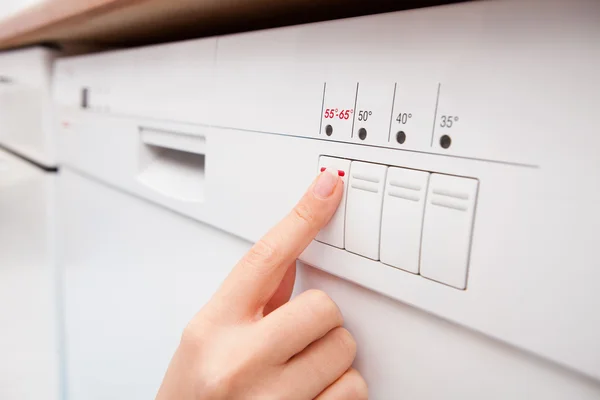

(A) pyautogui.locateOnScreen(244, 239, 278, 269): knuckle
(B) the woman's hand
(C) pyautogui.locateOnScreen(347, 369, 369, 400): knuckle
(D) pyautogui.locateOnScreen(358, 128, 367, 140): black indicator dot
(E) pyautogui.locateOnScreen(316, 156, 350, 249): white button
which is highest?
(D) pyautogui.locateOnScreen(358, 128, 367, 140): black indicator dot

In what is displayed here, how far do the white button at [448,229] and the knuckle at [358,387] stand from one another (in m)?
0.10

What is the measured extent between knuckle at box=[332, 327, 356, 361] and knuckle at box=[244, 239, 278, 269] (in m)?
0.06

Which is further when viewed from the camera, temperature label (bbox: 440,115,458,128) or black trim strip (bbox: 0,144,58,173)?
black trim strip (bbox: 0,144,58,173)

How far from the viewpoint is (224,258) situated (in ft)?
1.28

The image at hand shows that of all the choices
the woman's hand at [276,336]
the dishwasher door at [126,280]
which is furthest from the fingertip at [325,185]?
the dishwasher door at [126,280]

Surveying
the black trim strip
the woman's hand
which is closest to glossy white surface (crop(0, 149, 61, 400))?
the black trim strip

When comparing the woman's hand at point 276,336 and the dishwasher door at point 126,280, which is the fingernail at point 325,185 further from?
the dishwasher door at point 126,280

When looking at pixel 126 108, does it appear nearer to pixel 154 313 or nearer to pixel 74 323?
pixel 154 313

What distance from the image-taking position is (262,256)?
0.29 metres

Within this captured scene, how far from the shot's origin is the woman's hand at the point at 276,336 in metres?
0.28

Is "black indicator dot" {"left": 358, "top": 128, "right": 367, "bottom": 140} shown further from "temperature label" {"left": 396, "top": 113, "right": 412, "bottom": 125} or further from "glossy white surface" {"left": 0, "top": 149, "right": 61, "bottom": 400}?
"glossy white surface" {"left": 0, "top": 149, "right": 61, "bottom": 400}

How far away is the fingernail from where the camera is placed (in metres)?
0.28

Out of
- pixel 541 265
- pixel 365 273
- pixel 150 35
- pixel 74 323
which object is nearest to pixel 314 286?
pixel 365 273

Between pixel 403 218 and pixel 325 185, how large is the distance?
56mm
